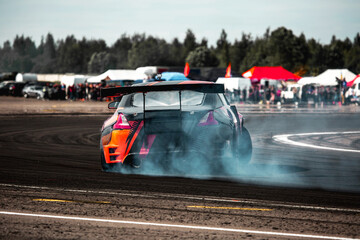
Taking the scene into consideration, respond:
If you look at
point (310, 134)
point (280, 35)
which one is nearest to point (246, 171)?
point (310, 134)

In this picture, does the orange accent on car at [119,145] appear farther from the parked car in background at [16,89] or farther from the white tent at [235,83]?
the parked car in background at [16,89]

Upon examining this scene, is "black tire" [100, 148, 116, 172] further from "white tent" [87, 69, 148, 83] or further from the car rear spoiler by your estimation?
"white tent" [87, 69, 148, 83]

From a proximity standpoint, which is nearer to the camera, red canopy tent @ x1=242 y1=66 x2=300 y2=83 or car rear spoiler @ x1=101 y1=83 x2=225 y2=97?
car rear spoiler @ x1=101 y1=83 x2=225 y2=97

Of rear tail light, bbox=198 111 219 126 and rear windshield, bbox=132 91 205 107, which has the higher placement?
rear windshield, bbox=132 91 205 107

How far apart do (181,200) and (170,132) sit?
6.18 ft

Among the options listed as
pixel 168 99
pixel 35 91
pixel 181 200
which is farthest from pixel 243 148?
pixel 35 91

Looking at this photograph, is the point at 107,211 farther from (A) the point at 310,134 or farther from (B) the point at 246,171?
(A) the point at 310,134

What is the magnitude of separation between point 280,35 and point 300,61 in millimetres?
8534

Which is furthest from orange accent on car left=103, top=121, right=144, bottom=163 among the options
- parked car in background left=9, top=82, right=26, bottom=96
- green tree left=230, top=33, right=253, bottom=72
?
green tree left=230, top=33, right=253, bottom=72

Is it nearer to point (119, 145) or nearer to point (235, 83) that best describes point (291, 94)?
point (235, 83)

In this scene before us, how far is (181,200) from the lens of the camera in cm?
707

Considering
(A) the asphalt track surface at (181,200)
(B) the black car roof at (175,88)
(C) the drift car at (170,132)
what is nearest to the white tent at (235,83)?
(A) the asphalt track surface at (181,200)

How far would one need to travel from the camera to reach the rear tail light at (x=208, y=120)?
8867 millimetres

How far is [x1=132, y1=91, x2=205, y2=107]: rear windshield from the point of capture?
9.66m
